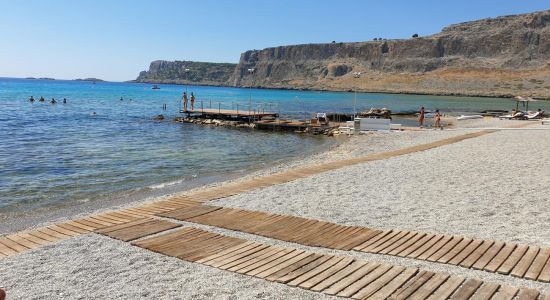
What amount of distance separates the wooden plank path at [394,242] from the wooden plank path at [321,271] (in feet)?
1.95

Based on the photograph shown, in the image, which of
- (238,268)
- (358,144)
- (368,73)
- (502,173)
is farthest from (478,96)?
(238,268)

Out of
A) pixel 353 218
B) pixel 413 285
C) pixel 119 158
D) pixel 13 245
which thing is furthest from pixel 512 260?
pixel 119 158

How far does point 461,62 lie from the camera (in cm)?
15975

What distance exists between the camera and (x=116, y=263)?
275 inches

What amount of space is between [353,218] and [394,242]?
1.61 metres

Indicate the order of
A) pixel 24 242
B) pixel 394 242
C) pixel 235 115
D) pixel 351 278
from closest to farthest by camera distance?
1. pixel 351 278
2. pixel 394 242
3. pixel 24 242
4. pixel 235 115

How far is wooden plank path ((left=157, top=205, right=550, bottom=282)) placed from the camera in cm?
682

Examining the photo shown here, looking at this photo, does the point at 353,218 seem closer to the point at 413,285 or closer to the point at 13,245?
the point at 413,285

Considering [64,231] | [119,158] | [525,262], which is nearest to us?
[525,262]

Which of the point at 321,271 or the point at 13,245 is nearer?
the point at 321,271

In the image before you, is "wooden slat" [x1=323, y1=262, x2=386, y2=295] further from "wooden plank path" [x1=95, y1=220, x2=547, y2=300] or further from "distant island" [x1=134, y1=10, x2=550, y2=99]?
"distant island" [x1=134, y1=10, x2=550, y2=99]

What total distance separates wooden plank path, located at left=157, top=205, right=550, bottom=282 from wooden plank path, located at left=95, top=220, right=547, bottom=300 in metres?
0.60

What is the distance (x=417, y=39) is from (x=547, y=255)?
602 feet

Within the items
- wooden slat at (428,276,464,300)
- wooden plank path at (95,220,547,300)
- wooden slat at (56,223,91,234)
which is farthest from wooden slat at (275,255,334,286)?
wooden slat at (56,223,91,234)
